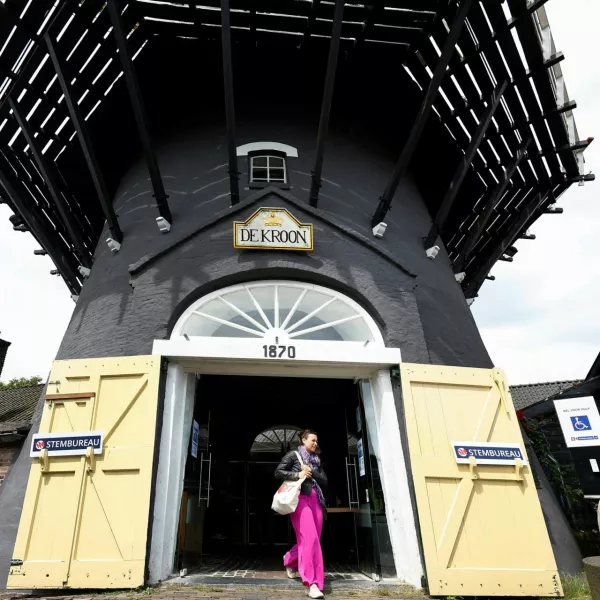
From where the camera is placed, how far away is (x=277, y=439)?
1208 centimetres

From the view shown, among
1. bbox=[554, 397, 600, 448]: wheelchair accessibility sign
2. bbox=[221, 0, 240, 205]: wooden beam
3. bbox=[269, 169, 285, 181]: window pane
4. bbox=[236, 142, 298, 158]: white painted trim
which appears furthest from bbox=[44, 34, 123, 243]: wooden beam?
bbox=[554, 397, 600, 448]: wheelchair accessibility sign

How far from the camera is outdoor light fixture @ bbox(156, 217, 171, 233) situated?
23.8 ft

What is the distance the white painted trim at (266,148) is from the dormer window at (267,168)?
4.3 inches

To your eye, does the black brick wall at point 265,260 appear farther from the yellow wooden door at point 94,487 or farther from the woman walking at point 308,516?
the woman walking at point 308,516

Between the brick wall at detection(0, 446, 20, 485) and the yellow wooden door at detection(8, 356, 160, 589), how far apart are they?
10.3 ft

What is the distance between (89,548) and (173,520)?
88cm

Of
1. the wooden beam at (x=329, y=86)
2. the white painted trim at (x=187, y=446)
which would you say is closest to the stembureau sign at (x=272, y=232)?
the wooden beam at (x=329, y=86)

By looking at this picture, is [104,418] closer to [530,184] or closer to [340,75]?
[340,75]

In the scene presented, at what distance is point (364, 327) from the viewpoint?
6711 mm

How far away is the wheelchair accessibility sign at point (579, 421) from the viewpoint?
221 inches

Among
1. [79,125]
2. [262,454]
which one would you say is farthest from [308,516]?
[262,454]

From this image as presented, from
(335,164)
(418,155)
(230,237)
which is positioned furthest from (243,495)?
(418,155)

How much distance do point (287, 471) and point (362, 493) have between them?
1.89 meters

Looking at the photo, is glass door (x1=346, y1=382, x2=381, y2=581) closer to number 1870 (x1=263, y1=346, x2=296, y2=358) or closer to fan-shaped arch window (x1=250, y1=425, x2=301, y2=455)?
number 1870 (x1=263, y1=346, x2=296, y2=358)
